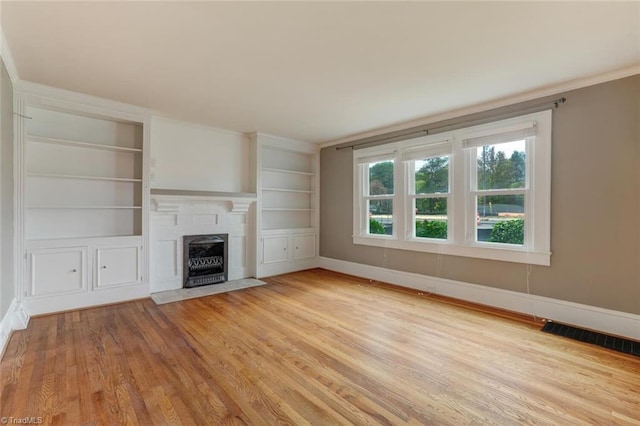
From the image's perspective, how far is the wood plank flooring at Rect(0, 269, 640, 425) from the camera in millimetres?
1720

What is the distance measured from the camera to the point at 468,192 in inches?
151

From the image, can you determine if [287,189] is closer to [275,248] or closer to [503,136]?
[275,248]

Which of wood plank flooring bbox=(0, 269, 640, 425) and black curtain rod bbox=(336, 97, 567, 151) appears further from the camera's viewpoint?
black curtain rod bbox=(336, 97, 567, 151)

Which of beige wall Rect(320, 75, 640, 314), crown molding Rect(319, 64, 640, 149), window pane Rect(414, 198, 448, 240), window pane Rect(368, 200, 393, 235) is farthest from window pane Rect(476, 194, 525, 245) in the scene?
window pane Rect(368, 200, 393, 235)

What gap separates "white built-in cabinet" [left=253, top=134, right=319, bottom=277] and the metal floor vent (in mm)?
3871

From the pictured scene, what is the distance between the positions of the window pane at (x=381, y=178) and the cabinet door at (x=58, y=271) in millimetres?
4160

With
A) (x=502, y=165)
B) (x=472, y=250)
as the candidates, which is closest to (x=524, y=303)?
(x=472, y=250)

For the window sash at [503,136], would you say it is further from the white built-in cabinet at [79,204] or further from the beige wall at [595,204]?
the white built-in cabinet at [79,204]

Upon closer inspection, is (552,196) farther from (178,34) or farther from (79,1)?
(79,1)

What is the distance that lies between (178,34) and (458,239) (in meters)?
3.79

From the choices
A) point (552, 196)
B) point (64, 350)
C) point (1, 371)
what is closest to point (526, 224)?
point (552, 196)

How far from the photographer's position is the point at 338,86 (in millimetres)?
3096

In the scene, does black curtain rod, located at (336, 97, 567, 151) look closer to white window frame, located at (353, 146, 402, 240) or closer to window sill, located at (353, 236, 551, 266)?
white window frame, located at (353, 146, 402, 240)

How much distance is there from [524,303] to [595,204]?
127 centimetres
